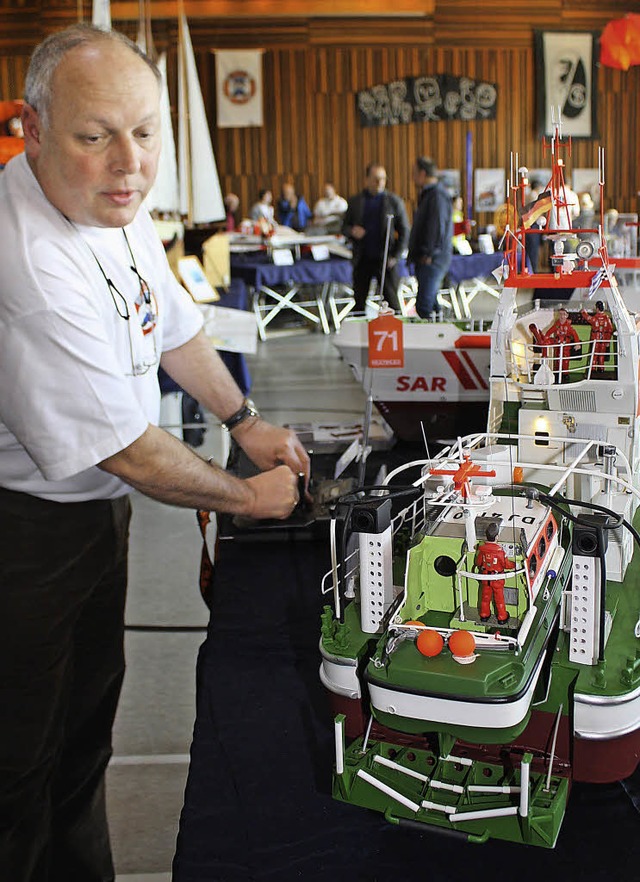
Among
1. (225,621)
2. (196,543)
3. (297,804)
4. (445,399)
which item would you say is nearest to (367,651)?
(297,804)

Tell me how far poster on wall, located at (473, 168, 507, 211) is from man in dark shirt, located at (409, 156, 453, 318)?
10.6m

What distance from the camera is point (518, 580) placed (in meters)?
1.73

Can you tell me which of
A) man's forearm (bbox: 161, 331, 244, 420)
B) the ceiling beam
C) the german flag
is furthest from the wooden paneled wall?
man's forearm (bbox: 161, 331, 244, 420)

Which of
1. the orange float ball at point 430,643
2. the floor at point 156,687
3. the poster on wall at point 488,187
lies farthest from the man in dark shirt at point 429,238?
the poster on wall at point 488,187

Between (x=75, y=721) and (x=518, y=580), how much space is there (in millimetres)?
1213

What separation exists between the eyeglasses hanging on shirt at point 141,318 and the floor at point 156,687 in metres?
1.43

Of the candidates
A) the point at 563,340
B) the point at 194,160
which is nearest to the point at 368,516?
the point at 563,340

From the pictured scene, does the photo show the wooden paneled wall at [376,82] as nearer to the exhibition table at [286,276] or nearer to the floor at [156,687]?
the exhibition table at [286,276]

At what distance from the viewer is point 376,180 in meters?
9.73

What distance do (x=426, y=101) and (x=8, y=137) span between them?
16.5m

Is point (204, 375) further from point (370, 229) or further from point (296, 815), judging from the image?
point (370, 229)

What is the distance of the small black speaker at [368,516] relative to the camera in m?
1.82

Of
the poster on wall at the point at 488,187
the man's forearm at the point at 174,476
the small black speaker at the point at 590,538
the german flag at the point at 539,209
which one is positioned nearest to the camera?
the small black speaker at the point at 590,538

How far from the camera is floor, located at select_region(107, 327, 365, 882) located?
9.05 ft
